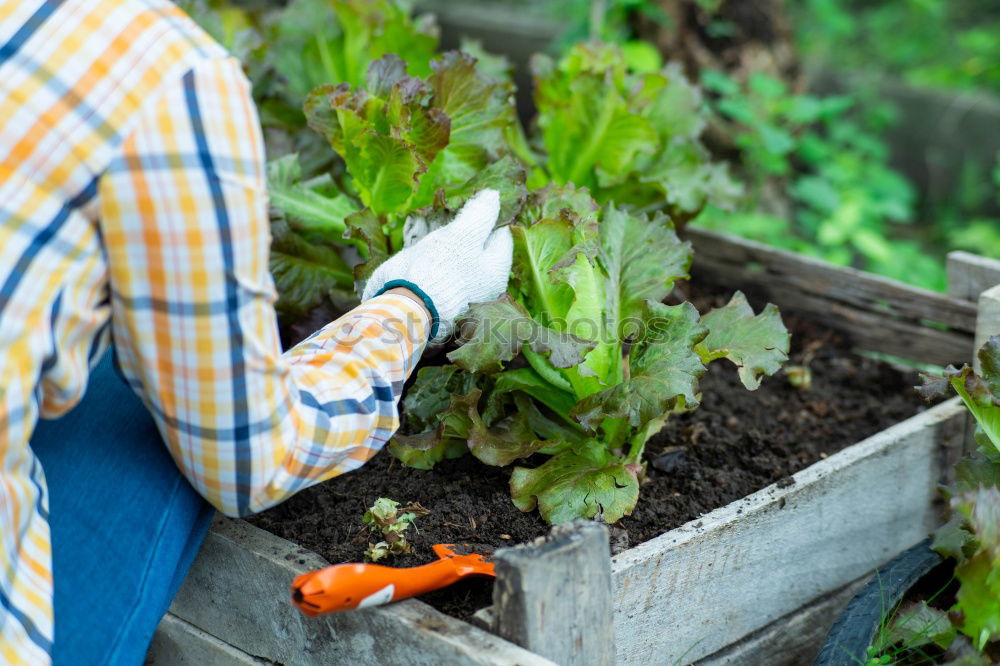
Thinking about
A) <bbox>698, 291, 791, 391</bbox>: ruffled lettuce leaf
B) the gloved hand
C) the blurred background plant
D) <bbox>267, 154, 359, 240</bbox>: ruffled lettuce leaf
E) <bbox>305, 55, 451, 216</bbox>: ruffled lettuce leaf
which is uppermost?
<bbox>305, 55, 451, 216</bbox>: ruffled lettuce leaf

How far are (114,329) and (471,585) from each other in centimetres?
66

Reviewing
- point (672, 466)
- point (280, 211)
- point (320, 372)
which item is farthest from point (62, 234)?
point (672, 466)

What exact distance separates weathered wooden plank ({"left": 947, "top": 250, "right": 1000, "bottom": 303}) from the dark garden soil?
23 centimetres

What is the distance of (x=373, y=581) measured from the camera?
1.36m

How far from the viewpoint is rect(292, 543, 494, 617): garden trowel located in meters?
1.32

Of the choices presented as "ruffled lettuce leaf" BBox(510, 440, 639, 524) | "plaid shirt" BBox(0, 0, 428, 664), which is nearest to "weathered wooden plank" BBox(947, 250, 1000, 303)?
"ruffled lettuce leaf" BBox(510, 440, 639, 524)

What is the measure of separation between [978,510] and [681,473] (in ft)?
1.92

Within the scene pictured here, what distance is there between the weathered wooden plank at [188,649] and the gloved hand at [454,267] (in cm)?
63

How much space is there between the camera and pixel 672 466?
1.88 metres

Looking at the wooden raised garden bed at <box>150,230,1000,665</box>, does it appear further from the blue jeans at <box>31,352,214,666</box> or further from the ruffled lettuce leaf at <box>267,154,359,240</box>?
the ruffled lettuce leaf at <box>267,154,359,240</box>

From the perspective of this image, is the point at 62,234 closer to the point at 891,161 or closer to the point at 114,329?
the point at 114,329

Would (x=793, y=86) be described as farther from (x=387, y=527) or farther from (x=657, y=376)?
(x=387, y=527)

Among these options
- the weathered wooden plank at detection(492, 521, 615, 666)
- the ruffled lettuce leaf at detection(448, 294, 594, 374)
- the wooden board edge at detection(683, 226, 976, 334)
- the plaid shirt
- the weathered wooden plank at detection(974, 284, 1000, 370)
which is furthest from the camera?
the wooden board edge at detection(683, 226, 976, 334)

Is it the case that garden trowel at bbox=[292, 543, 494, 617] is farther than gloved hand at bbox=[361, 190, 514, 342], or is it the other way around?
gloved hand at bbox=[361, 190, 514, 342]
